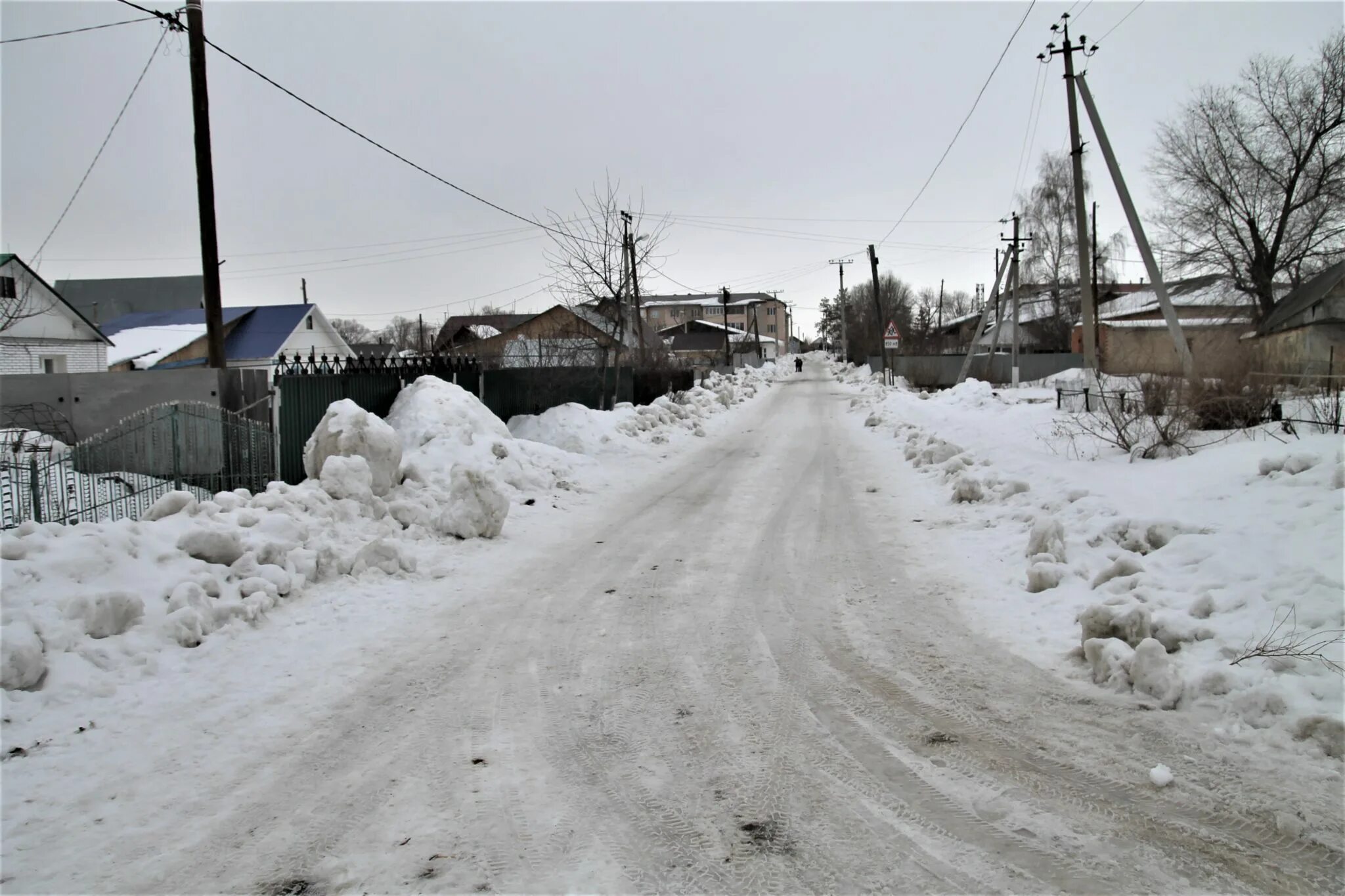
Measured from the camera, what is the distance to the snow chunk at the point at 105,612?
5.25 metres

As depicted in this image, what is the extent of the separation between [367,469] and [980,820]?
7366 mm

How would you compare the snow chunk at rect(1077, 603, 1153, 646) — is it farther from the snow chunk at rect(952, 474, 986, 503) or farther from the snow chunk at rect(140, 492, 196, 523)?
the snow chunk at rect(140, 492, 196, 523)

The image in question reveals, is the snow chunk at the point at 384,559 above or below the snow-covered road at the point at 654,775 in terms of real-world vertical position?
above

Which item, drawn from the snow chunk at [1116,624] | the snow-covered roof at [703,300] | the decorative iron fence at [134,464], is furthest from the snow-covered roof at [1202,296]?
the snow-covered roof at [703,300]

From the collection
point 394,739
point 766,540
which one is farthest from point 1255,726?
point 766,540

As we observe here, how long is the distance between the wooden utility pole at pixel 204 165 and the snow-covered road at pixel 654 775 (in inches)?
331

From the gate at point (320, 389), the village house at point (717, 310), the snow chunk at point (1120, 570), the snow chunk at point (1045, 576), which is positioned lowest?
the snow chunk at point (1045, 576)

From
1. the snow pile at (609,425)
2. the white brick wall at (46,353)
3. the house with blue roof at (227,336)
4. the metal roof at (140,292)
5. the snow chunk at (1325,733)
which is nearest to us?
the snow chunk at (1325,733)

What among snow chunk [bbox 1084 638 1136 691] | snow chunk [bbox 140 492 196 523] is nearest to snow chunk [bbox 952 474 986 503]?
snow chunk [bbox 1084 638 1136 691]

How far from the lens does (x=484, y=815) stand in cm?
357

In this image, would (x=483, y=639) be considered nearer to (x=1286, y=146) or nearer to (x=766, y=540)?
(x=766, y=540)

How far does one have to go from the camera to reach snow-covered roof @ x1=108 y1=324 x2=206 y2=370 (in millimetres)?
37094

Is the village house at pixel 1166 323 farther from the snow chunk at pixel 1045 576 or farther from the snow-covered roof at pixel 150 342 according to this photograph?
the snow-covered roof at pixel 150 342

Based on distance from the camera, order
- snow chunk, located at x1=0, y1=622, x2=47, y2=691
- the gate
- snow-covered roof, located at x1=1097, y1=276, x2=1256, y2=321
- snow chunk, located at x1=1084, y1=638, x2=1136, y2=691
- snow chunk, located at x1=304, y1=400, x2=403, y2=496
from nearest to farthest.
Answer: snow chunk, located at x1=0, y1=622, x2=47, y2=691
snow chunk, located at x1=1084, y1=638, x2=1136, y2=691
snow chunk, located at x1=304, y1=400, x2=403, y2=496
the gate
snow-covered roof, located at x1=1097, y1=276, x2=1256, y2=321
